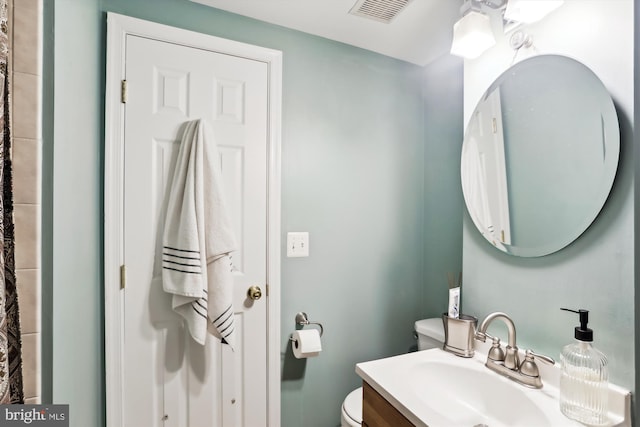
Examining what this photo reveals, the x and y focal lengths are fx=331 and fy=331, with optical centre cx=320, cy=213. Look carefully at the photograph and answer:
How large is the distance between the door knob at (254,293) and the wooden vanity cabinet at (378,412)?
59cm

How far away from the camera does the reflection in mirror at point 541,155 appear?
0.95 meters

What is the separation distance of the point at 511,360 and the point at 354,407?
691 mm

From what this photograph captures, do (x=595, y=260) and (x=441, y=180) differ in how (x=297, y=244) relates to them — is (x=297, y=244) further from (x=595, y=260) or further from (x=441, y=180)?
(x=595, y=260)

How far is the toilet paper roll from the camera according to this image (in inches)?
58.4

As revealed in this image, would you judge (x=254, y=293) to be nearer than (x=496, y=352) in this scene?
No

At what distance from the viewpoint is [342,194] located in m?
1.70

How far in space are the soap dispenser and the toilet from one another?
1.87 ft

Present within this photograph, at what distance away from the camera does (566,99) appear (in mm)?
1023

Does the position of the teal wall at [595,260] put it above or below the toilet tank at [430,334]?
above

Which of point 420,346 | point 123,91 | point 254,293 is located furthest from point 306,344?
point 123,91

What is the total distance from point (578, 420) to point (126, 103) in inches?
69.4

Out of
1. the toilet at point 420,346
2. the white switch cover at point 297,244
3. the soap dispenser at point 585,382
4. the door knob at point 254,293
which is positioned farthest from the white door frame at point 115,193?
the soap dispenser at point 585,382

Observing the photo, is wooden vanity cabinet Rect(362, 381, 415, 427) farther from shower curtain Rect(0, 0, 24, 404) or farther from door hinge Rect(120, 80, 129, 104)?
door hinge Rect(120, 80, 129, 104)

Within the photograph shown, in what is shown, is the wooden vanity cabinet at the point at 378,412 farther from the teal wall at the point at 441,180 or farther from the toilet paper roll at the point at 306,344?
the teal wall at the point at 441,180
